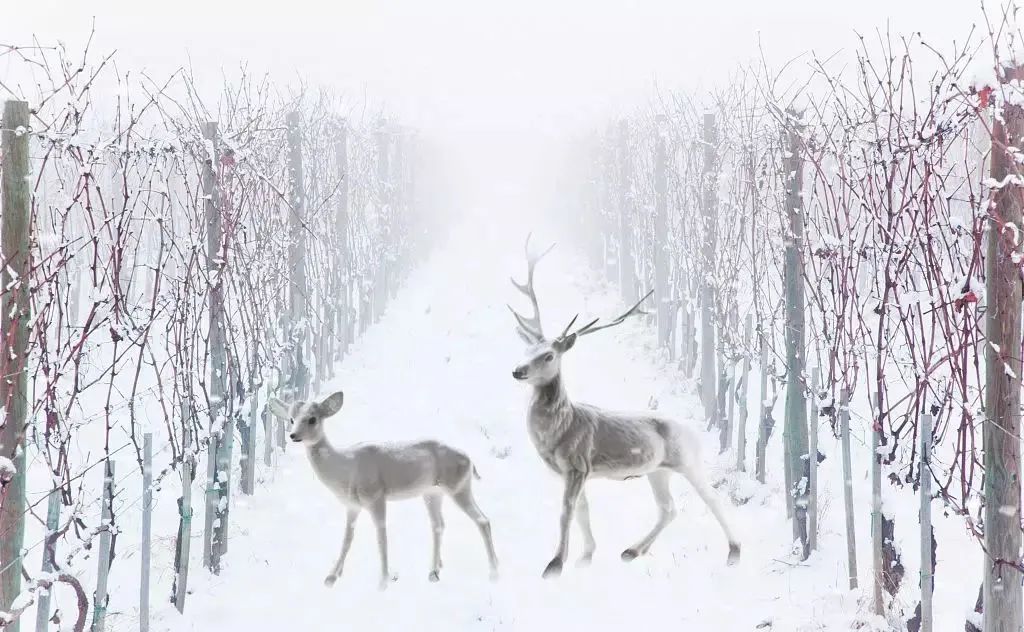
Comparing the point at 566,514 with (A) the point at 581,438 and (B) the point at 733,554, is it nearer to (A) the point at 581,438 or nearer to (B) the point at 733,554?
(A) the point at 581,438

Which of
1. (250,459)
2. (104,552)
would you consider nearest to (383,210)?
(250,459)

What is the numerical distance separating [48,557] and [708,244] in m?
10.1

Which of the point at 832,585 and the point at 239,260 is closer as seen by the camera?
the point at 832,585

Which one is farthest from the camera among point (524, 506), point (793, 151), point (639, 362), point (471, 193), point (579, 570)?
point (471, 193)

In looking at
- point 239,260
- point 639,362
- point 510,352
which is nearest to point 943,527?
point 510,352

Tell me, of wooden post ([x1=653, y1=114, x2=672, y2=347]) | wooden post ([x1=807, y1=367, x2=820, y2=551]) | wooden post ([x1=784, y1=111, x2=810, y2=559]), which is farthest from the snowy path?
wooden post ([x1=653, y1=114, x2=672, y2=347])

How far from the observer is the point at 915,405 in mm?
4930

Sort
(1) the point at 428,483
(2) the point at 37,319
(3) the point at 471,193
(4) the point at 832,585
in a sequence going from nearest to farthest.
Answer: (1) the point at 428,483, (2) the point at 37,319, (4) the point at 832,585, (3) the point at 471,193

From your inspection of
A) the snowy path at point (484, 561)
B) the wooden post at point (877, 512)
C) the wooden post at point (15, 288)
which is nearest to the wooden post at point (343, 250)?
the snowy path at point (484, 561)

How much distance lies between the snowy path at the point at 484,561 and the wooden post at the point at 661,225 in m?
11.3

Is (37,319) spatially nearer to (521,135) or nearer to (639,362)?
(639,362)

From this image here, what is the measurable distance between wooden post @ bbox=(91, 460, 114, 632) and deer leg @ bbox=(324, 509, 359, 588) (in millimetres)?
2145

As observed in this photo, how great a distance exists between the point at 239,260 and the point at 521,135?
196 ft

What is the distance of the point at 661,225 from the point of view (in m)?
20.0
